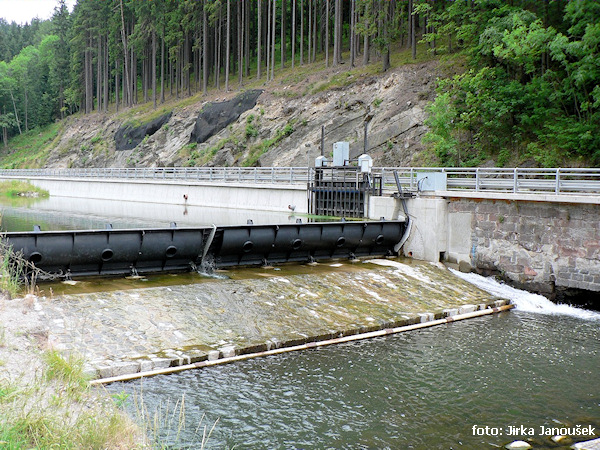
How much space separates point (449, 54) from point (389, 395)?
118 feet

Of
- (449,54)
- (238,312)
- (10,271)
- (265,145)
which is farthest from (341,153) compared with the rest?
(265,145)

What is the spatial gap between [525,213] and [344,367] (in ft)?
35.2

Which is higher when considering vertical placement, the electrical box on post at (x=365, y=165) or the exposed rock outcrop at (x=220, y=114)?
the exposed rock outcrop at (x=220, y=114)

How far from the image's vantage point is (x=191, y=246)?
17.8m

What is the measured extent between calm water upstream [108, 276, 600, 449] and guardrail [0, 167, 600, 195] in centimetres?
658

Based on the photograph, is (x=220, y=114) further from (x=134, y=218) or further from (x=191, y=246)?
(x=191, y=246)

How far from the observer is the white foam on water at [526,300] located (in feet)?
57.2

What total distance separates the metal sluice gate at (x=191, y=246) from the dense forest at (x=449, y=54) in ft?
36.9

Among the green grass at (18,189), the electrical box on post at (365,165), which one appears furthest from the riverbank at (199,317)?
the green grass at (18,189)

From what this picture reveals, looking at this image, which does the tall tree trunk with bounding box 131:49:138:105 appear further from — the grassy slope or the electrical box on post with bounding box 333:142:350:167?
the electrical box on post with bounding box 333:142:350:167

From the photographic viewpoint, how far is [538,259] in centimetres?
1922

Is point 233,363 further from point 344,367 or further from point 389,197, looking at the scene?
point 389,197

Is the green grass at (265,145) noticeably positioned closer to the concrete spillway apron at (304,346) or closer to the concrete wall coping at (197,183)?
the concrete wall coping at (197,183)

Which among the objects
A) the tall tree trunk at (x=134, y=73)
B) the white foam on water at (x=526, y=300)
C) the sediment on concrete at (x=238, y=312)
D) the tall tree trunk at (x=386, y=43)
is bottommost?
the white foam on water at (x=526, y=300)
